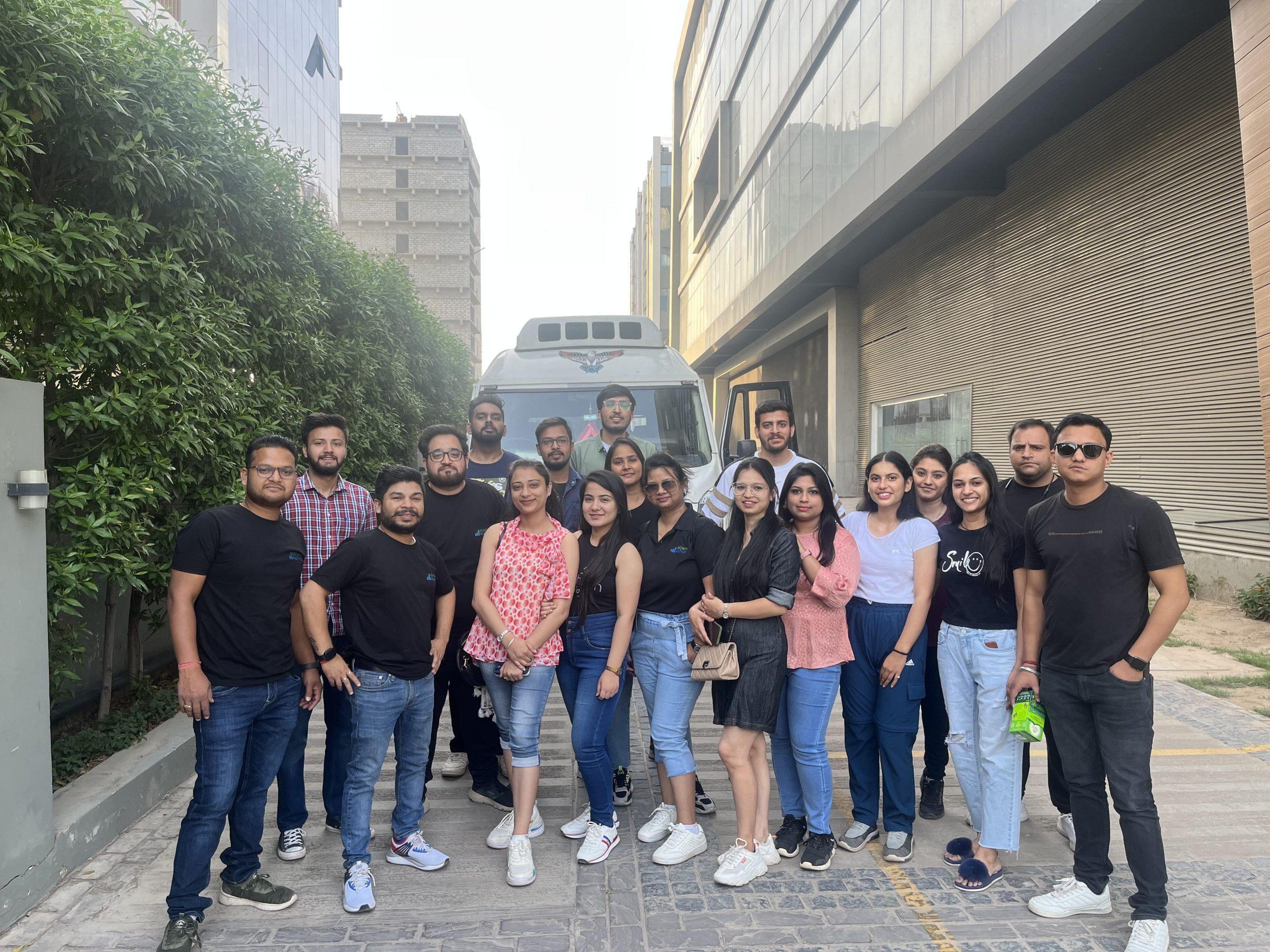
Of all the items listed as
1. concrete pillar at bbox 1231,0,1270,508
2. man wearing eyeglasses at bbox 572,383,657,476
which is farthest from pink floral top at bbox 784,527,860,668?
concrete pillar at bbox 1231,0,1270,508

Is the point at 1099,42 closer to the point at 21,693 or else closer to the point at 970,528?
the point at 970,528

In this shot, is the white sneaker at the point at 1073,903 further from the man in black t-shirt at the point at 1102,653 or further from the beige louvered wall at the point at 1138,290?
the beige louvered wall at the point at 1138,290

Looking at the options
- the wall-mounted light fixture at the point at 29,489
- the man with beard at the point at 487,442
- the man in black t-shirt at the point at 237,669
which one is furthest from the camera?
the man with beard at the point at 487,442

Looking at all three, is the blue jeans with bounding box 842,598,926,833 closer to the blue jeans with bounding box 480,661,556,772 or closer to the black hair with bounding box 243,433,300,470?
the blue jeans with bounding box 480,661,556,772

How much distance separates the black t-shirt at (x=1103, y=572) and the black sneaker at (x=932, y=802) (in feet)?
4.35

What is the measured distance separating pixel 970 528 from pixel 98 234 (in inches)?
173

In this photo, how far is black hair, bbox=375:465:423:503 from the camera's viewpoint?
3770 mm

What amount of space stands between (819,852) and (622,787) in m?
1.16

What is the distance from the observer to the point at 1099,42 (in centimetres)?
1062

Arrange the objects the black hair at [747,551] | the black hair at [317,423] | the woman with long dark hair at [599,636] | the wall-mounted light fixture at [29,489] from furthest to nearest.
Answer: the black hair at [317,423], the woman with long dark hair at [599,636], the black hair at [747,551], the wall-mounted light fixture at [29,489]

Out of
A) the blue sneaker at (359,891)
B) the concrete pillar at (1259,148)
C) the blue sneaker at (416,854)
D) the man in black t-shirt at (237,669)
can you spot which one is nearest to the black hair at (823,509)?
the man in black t-shirt at (237,669)

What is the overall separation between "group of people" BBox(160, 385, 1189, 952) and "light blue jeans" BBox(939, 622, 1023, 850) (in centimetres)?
1

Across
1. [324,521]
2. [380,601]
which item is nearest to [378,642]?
[380,601]

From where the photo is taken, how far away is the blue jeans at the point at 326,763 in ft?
12.9
